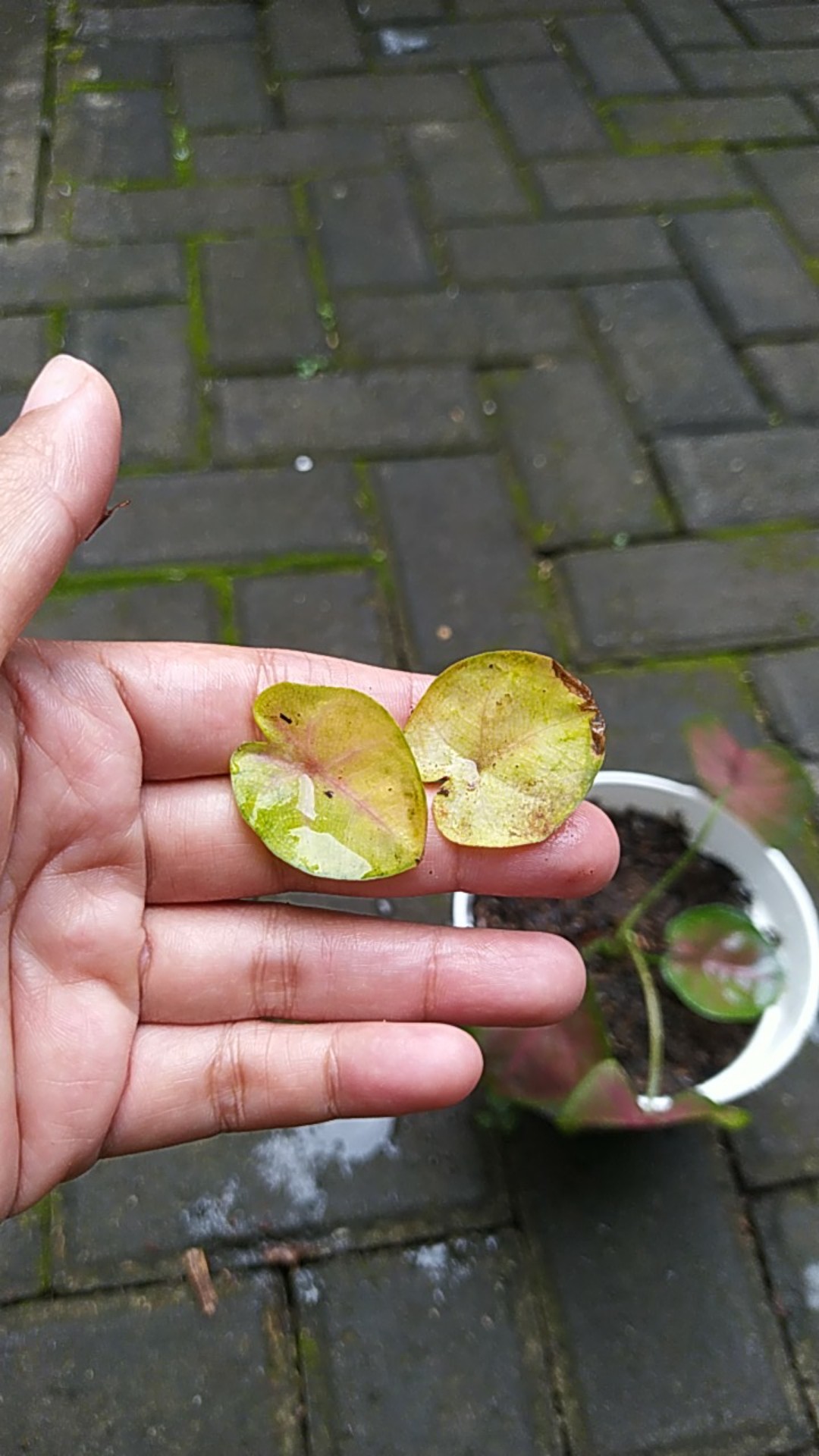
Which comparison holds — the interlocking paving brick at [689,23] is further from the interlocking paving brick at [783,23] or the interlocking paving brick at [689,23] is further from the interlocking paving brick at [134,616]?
the interlocking paving brick at [134,616]

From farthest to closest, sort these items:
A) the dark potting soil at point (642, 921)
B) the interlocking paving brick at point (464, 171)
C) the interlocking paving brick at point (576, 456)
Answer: the interlocking paving brick at point (464, 171), the interlocking paving brick at point (576, 456), the dark potting soil at point (642, 921)

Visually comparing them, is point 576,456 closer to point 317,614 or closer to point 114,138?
point 317,614

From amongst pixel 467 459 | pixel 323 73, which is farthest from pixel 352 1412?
pixel 323 73

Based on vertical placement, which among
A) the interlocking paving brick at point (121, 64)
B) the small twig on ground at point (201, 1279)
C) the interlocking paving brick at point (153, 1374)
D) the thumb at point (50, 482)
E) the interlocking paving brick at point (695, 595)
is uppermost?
the thumb at point (50, 482)

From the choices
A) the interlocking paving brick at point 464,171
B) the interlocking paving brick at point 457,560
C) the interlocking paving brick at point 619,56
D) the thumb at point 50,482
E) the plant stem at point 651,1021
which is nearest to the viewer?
the thumb at point 50,482

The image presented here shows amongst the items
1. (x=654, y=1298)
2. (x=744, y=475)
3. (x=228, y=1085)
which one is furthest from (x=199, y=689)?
(x=744, y=475)

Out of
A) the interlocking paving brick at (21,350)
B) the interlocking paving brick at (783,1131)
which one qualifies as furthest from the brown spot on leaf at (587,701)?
the interlocking paving brick at (21,350)
